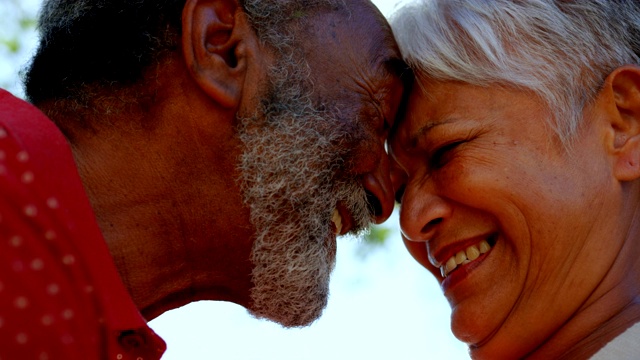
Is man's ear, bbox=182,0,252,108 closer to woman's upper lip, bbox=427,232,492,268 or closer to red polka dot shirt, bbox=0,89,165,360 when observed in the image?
red polka dot shirt, bbox=0,89,165,360

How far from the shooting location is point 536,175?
3143 millimetres

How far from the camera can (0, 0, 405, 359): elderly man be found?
2.97 meters

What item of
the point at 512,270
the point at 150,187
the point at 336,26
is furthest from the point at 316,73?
the point at 512,270

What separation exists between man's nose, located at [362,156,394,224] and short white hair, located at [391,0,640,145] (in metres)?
0.46

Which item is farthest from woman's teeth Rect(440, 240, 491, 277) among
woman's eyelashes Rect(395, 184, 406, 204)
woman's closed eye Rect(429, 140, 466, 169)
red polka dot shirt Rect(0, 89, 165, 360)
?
red polka dot shirt Rect(0, 89, 165, 360)

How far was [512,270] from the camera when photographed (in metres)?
3.25

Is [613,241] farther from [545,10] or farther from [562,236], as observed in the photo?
[545,10]

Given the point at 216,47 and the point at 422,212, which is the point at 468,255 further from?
the point at 216,47

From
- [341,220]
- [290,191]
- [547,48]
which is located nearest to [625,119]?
[547,48]

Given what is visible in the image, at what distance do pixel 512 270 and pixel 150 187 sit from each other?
142 centimetres

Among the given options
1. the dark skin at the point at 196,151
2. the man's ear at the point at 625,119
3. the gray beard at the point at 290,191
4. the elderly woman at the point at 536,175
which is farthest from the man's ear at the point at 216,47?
the man's ear at the point at 625,119

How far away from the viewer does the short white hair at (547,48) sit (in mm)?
3217

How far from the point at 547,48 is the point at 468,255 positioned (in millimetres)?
881

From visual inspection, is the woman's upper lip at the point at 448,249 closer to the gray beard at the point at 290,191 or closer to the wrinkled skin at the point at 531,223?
the wrinkled skin at the point at 531,223
